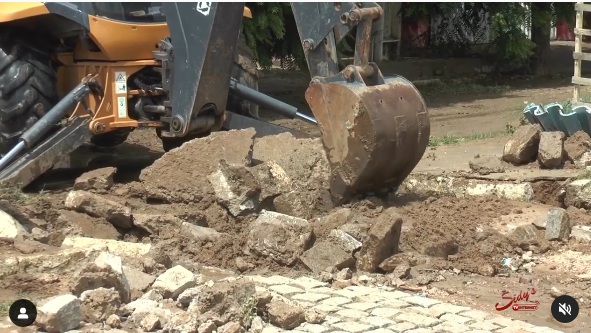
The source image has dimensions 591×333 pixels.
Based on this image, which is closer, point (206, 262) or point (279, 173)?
point (206, 262)

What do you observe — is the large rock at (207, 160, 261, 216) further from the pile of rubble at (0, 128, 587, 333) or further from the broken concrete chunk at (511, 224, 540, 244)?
the broken concrete chunk at (511, 224, 540, 244)

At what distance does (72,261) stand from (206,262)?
1.02m

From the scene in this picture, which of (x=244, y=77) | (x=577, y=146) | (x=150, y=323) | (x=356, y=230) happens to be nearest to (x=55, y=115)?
(x=244, y=77)

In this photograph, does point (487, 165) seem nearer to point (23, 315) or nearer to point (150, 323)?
point (150, 323)

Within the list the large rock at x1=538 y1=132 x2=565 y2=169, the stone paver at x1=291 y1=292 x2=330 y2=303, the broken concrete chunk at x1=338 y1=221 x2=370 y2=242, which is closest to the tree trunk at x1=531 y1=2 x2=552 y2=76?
the large rock at x1=538 y1=132 x2=565 y2=169

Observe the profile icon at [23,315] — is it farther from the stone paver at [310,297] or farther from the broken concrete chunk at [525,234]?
the broken concrete chunk at [525,234]

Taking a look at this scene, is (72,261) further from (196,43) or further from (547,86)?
(547,86)

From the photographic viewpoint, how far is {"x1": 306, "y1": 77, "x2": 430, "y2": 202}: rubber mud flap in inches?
281

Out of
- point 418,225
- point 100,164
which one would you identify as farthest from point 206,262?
point 100,164

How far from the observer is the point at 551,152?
29.5 feet

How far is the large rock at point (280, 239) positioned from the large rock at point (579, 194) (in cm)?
254

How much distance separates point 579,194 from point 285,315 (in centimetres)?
366

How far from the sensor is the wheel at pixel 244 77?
9.70 meters

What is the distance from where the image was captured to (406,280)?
6.25 meters
